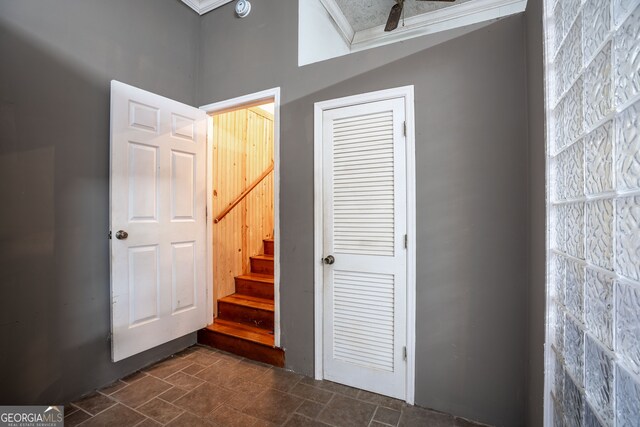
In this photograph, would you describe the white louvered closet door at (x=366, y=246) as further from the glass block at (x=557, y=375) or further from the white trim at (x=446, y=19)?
the white trim at (x=446, y=19)

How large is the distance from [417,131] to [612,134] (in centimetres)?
114

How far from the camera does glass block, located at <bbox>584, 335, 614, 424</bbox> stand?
665 mm

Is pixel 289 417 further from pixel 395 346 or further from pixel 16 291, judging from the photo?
pixel 16 291

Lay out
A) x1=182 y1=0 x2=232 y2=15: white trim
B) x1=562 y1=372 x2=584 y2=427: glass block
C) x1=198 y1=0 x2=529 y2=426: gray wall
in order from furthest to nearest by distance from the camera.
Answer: x1=182 y1=0 x2=232 y2=15: white trim < x1=198 y1=0 x2=529 y2=426: gray wall < x1=562 y1=372 x2=584 y2=427: glass block

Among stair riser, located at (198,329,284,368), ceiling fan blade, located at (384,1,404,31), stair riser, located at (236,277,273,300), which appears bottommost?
stair riser, located at (198,329,284,368)

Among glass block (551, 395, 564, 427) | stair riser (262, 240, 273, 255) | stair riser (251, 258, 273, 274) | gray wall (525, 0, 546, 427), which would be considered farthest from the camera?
stair riser (262, 240, 273, 255)

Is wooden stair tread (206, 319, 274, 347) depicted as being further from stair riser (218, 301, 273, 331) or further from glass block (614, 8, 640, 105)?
glass block (614, 8, 640, 105)

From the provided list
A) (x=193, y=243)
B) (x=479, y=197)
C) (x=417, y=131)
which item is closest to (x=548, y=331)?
(x=479, y=197)

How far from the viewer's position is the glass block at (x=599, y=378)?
665mm

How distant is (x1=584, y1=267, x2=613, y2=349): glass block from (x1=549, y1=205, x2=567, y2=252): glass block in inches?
9.3

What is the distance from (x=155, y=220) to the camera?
7.03 feet

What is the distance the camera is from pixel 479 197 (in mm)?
1601

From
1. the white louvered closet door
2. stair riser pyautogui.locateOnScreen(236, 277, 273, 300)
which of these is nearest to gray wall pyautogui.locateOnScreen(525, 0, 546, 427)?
the white louvered closet door

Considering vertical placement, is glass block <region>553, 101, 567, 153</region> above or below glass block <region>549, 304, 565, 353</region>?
above
